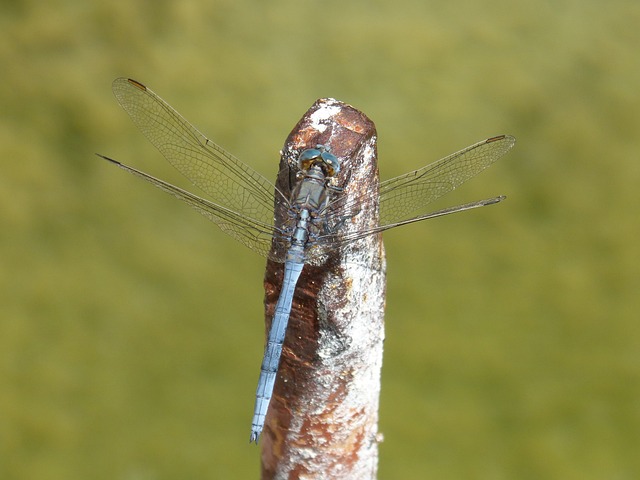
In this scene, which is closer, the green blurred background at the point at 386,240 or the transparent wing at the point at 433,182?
the transparent wing at the point at 433,182

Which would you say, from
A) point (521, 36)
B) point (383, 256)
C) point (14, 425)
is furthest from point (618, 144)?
point (14, 425)

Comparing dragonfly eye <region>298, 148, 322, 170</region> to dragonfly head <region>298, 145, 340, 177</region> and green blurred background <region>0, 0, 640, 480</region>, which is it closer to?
dragonfly head <region>298, 145, 340, 177</region>

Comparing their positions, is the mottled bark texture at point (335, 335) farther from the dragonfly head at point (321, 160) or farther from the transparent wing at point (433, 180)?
the transparent wing at point (433, 180)

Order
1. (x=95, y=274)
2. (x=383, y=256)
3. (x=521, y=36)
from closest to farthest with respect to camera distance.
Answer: (x=383, y=256), (x=521, y=36), (x=95, y=274)

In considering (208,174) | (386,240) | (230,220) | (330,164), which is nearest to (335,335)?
(330,164)

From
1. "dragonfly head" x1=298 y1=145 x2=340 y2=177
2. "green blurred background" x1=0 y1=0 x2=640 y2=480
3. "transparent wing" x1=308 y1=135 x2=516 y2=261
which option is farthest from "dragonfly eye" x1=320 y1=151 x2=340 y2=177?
"green blurred background" x1=0 y1=0 x2=640 y2=480

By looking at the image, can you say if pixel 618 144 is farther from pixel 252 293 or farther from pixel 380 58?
pixel 252 293

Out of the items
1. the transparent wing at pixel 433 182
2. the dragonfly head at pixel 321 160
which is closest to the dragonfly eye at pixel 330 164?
the dragonfly head at pixel 321 160
